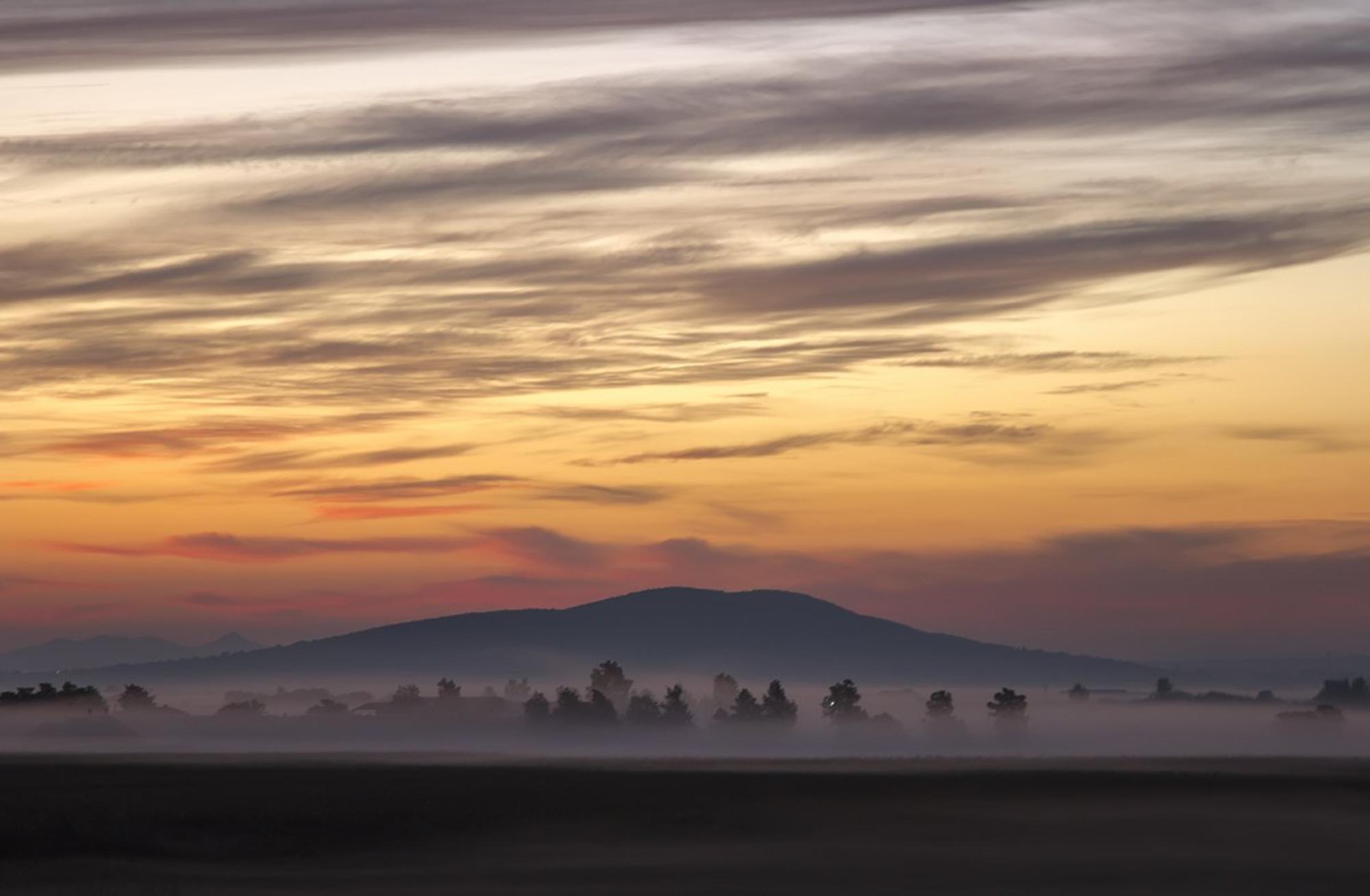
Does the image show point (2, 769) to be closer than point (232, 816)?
No

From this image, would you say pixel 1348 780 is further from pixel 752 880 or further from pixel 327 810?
pixel 752 880

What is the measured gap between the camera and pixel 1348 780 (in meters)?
135

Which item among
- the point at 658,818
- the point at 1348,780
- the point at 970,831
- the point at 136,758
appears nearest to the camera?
the point at 970,831

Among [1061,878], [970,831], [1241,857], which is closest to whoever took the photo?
[1061,878]

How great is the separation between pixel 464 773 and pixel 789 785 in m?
27.6

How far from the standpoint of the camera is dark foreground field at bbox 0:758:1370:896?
61375 mm

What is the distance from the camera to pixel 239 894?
58.3 m

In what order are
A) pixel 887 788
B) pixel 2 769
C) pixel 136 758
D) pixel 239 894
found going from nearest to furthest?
pixel 239 894, pixel 887 788, pixel 2 769, pixel 136 758

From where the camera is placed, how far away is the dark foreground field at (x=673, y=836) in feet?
201

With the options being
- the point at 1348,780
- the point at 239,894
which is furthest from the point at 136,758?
the point at 239,894

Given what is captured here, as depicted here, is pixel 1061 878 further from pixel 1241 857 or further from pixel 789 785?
pixel 789 785

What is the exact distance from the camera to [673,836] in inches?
3177

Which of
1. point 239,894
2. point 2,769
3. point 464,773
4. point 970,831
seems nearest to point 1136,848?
point 970,831

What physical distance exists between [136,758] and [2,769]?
49.4 metres
